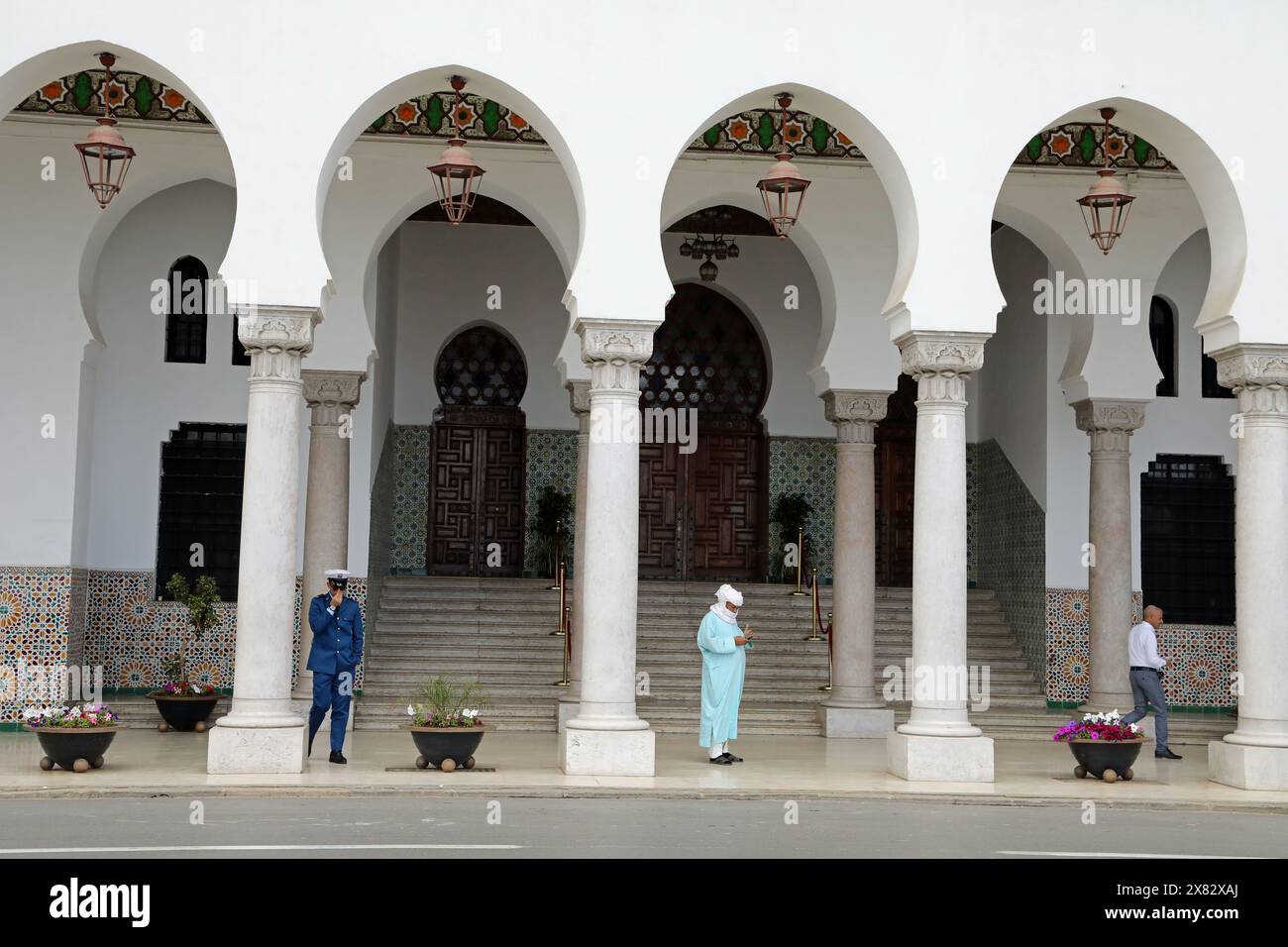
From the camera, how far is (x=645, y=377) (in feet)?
58.3

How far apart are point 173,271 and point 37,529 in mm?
3235

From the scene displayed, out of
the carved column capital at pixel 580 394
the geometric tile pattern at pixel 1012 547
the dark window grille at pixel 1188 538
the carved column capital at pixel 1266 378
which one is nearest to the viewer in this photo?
the carved column capital at pixel 1266 378

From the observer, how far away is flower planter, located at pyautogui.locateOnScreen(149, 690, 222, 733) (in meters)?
13.1

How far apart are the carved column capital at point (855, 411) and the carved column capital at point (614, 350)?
372cm

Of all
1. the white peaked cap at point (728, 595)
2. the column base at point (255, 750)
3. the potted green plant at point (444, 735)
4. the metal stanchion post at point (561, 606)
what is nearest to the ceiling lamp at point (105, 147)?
the column base at point (255, 750)

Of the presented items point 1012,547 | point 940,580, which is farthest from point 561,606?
point 940,580

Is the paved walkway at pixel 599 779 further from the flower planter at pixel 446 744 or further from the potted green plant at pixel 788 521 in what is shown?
the potted green plant at pixel 788 521

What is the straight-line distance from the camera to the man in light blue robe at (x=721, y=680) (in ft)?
38.1

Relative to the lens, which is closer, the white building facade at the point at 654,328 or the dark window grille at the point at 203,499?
the white building facade at the point at 654,328

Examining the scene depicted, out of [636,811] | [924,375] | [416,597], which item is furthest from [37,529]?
[924,375]

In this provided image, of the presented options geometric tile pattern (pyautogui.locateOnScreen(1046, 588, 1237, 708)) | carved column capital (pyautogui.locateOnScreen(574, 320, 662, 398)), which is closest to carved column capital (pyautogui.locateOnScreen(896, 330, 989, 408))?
carved column capital (pyautogui.locateOnScreen(574, 320, 662, 398))

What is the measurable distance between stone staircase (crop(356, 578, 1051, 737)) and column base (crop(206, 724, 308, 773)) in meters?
3.60
